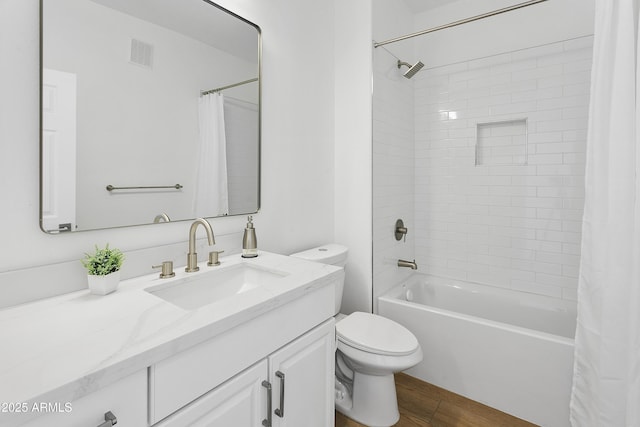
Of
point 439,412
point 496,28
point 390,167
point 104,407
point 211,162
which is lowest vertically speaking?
point 439,412

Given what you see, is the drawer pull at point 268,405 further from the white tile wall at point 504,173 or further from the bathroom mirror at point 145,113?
the white tile wall at point 504,173

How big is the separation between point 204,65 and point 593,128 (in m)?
1.73

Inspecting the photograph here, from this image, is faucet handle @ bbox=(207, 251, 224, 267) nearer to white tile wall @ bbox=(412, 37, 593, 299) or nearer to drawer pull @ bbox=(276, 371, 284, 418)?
drawer pull @ bbox=(276, 371, 284, 418)

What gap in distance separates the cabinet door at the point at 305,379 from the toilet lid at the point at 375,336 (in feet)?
1.09

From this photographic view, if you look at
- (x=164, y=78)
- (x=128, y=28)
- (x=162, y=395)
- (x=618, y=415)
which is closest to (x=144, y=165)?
(x=164, y=78)

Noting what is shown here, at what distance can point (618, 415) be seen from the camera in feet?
4.28

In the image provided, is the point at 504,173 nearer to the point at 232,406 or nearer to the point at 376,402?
the point at 376,402

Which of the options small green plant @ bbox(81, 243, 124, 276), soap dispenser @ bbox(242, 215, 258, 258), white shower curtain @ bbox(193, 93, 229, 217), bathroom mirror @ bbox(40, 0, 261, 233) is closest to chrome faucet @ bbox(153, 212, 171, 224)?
bathroom mirror @ bbox(40, 0, 261, 233)

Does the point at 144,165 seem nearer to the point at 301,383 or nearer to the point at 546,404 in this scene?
the point at 301,383

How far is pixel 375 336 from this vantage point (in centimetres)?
165

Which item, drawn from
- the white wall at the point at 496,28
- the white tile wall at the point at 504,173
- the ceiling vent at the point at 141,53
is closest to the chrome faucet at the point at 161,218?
the ceiling vent at the point at 141,53

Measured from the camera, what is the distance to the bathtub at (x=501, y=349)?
1.63 metres

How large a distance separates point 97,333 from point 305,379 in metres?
0.70

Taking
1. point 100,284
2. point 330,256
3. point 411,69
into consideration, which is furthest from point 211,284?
point 411,69
